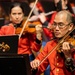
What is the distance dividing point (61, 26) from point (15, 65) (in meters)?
0.73

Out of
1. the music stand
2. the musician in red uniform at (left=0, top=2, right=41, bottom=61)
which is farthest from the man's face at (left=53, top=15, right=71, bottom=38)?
the music stand

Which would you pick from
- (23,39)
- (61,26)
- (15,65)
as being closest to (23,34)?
(23,39)

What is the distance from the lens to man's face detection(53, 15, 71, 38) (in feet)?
7.09

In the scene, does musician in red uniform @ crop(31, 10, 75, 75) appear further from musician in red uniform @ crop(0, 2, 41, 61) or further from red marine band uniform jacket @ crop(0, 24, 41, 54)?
red marine band uniform jacket @ crop(0, 24, 41, 54)

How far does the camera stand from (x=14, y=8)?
2.95 meters

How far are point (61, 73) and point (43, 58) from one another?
0.54 ft

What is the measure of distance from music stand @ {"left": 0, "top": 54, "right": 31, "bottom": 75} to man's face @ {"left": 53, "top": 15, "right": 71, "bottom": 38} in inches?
26.5

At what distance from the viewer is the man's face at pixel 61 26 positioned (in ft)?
7.09

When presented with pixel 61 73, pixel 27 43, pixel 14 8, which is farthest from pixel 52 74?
pixel 14 8

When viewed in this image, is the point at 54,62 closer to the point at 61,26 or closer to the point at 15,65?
the point at 61,26

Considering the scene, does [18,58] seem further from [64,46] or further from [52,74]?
[52,74]

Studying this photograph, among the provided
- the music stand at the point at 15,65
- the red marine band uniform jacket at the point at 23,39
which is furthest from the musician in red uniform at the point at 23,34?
the music stand at the point at 15,65

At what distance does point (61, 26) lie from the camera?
2.18 m

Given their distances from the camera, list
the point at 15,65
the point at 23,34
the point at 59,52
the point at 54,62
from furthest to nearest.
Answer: the point at 23,34 < the point at 54,62 < the point at 59,52 < the point at 15,65
